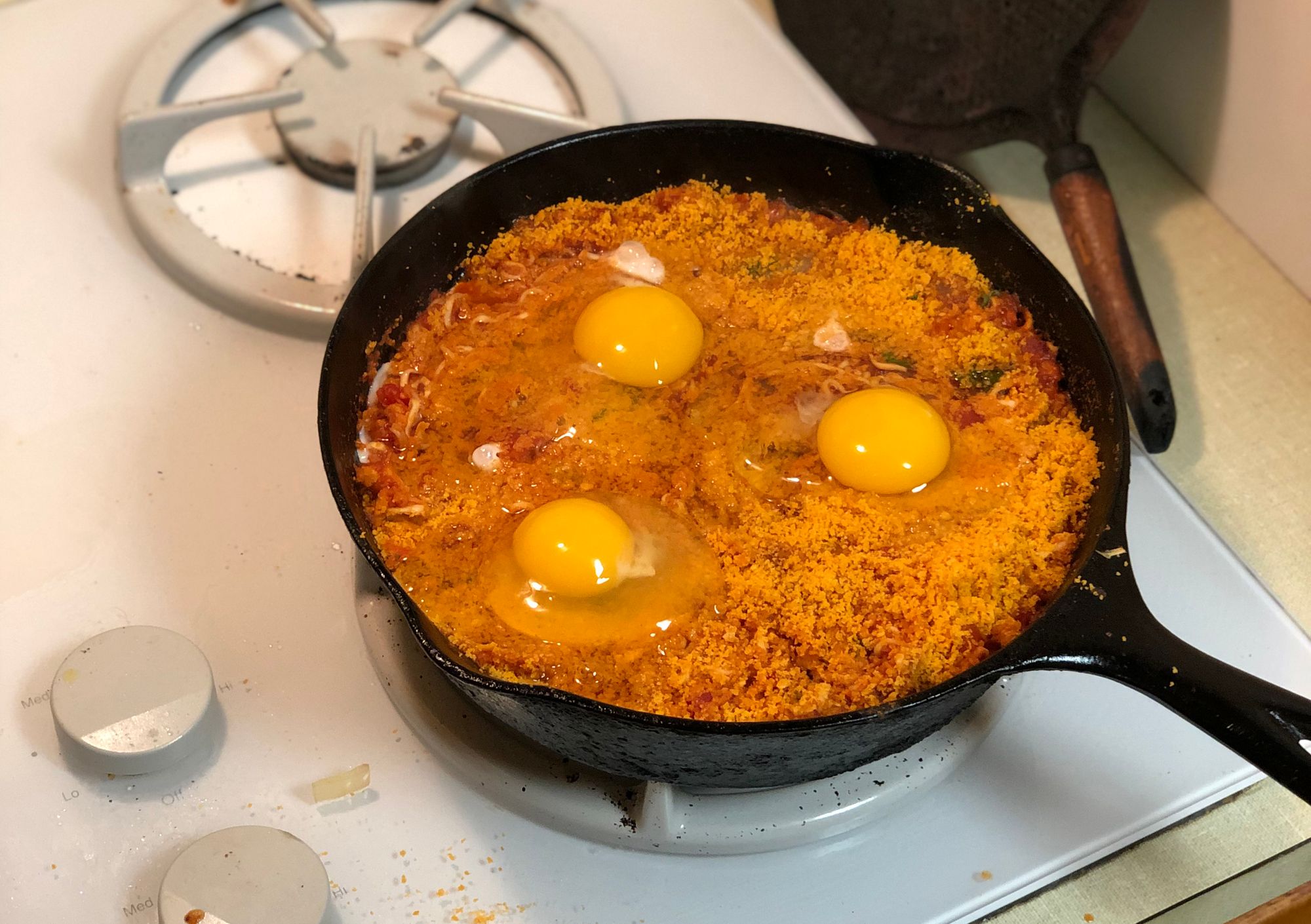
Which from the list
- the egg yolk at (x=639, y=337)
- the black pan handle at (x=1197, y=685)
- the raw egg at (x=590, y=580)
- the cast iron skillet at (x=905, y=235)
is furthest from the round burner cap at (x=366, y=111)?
the black pan handle at (x=1197, y=685)

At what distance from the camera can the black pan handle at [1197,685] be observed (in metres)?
1.10

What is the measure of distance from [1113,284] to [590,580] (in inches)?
37.6

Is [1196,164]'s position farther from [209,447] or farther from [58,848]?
[58,848]

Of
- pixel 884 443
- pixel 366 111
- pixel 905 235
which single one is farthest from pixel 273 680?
pixel 905 235

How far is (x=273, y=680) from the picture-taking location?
144cm

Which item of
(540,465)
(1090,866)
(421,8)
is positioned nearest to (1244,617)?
(1090,866)

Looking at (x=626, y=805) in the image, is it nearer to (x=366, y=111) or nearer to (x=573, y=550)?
(x=573, y=550)

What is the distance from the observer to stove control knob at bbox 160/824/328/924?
1.20 meters

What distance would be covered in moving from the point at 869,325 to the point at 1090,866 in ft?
2.53

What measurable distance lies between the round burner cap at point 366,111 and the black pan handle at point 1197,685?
1246 mm

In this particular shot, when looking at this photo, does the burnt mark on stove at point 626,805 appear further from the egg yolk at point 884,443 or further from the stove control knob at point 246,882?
the egg yolk at point 884,443

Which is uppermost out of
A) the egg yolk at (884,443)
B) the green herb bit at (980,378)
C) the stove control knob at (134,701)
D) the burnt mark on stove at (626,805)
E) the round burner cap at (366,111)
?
the green herb bit at (980,378)

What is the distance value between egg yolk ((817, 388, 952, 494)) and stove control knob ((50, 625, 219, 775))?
0.82m

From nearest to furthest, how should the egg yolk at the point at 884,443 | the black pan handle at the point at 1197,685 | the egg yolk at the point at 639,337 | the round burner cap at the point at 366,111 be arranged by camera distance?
the black pan handle at the point at 1197,685 < the egg yolk at the point at 884,443 < the egg yolk at the point at 639,337 < the round burner cap at the point at 366,111
